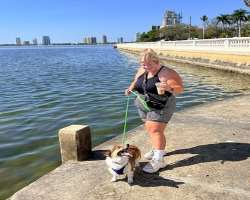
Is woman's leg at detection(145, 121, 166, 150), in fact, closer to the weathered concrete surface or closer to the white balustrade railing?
the weathered concrete surface

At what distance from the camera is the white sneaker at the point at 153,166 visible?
17.4 feet

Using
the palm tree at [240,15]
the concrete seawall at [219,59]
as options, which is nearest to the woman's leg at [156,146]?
the concrete seawall at [219,59]

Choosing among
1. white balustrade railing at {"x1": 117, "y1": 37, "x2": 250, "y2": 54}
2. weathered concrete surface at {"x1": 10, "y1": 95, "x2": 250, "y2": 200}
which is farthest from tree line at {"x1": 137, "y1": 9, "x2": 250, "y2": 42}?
weathered concrete surface at {"x1": 10, "y1": 95, "x2": 250, "y2": 200}

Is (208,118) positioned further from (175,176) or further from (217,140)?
(175,176)

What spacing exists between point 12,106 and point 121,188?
1043cm

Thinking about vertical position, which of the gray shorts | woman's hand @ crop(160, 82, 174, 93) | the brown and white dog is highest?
woman's hand @ crop(160, 82, 174, 93)

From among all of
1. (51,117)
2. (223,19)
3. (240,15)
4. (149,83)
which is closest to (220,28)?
(223,19)

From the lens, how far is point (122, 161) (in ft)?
15.5

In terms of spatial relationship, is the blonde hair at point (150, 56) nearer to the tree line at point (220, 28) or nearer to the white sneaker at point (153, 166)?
the white sneaker at point (153, 166)

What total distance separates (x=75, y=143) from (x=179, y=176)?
1684 mm

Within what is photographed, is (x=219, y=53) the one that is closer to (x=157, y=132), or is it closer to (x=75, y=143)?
(x=75, y=143)

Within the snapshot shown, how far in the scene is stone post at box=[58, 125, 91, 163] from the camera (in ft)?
19.4

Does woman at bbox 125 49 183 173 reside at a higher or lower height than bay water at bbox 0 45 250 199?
higher

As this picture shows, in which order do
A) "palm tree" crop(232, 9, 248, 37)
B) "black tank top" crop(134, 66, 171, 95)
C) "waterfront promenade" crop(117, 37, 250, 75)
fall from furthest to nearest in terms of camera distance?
"palm tree" crop(232, 9, 248, 37) < "waterfront promenade" crop(117, 37, 250, 75) < "black tank top" crop(134, 66, 171, 95)
